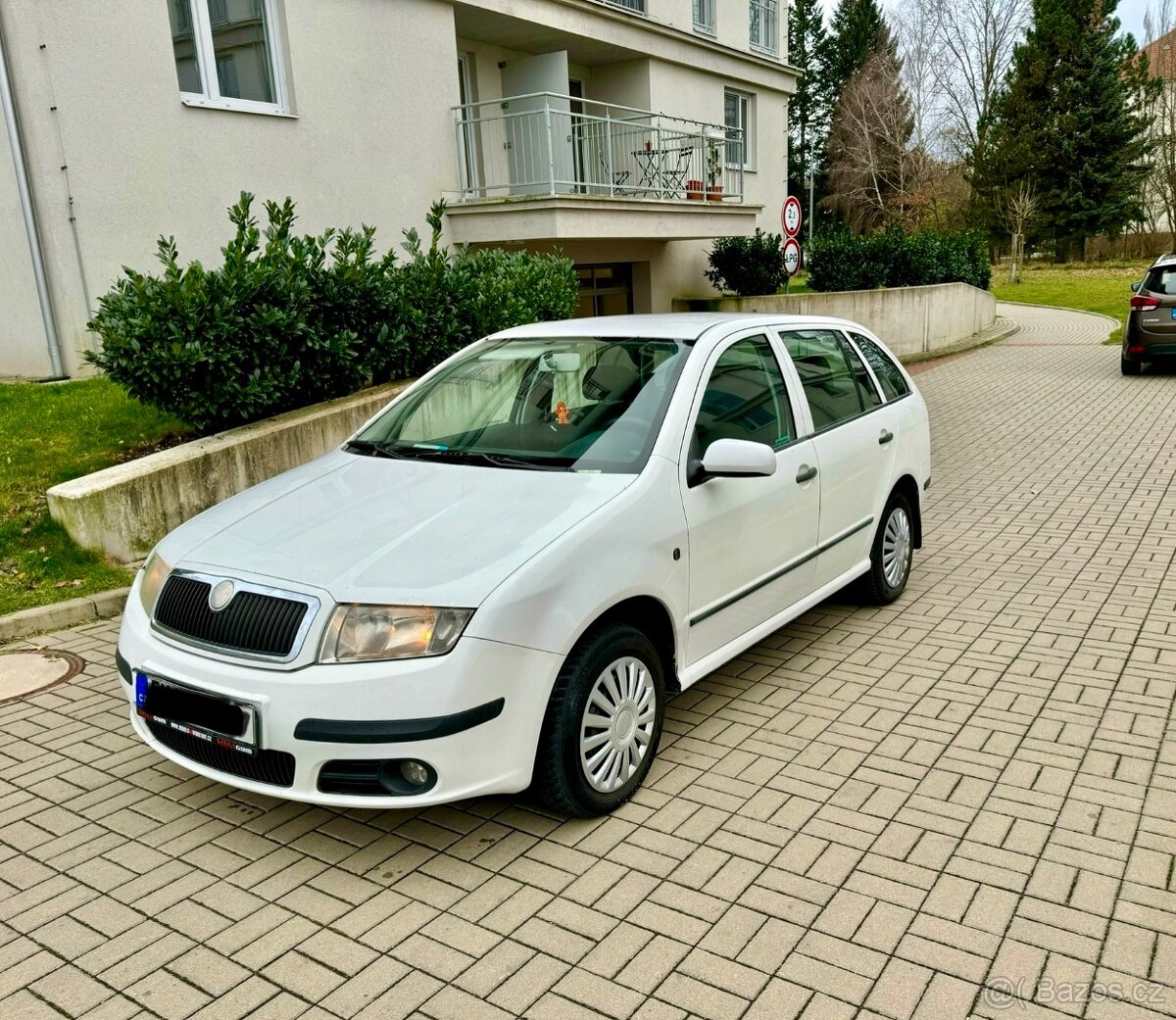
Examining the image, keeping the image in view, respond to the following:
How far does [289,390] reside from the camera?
7781mm

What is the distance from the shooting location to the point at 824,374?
5246 mm

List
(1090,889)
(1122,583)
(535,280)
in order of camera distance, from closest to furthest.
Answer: (1090,889) < (1122,583) < (535,280)

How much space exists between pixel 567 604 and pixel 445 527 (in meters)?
0.54

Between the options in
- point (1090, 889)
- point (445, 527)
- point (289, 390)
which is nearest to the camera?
point (1090, 889)

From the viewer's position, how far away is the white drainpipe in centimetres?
944

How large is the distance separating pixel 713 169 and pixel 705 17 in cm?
450

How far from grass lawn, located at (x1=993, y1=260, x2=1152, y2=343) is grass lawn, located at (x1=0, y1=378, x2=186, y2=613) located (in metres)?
21.0

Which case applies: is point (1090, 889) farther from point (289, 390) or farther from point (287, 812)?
point (289, 390)

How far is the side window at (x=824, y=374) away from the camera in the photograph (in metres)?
5.02

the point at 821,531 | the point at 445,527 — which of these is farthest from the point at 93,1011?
the point at 821,531

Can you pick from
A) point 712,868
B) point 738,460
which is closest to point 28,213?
point 738,460

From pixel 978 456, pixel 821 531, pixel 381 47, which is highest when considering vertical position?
pixel 381 47

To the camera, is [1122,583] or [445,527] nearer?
[445,527]

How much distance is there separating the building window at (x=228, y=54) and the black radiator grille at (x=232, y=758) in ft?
30.8
